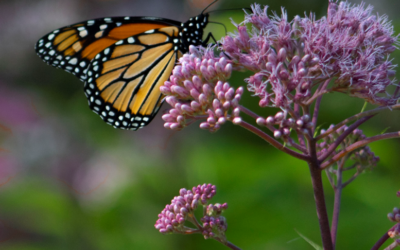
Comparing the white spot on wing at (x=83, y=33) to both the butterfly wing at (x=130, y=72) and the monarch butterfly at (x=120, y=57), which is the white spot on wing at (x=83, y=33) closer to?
the monarch butterfly at (x=120, y=57)

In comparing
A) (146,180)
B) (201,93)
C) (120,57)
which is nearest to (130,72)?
(120,57)

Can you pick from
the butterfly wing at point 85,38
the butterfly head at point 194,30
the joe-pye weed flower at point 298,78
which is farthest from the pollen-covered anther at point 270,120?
the butterfly wing at point 85,38

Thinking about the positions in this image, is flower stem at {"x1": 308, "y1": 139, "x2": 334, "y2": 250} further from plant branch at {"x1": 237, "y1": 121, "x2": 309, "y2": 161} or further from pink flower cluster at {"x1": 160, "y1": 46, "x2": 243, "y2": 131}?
pink flower cluster at {"x1": 160, "y1": 46, "x2": 243, "y2": 131}

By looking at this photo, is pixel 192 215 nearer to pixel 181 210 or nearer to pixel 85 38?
pixel 181 210

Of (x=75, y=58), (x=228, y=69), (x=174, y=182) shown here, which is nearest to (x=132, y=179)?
(x=174, y=182)

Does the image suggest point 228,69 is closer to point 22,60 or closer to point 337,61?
point 337,61

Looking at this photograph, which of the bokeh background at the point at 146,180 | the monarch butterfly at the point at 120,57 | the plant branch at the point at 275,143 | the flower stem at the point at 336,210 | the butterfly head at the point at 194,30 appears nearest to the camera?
the plant branch at the point at 275,143

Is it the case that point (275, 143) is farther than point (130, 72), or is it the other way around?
point (130, 72)
